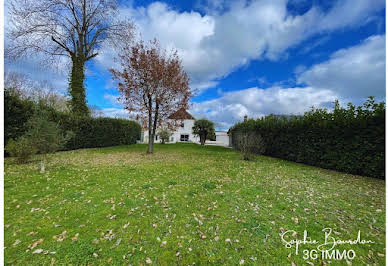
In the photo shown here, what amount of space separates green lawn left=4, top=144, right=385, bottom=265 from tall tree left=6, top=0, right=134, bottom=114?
1286cm

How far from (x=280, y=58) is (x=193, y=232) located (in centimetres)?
1277

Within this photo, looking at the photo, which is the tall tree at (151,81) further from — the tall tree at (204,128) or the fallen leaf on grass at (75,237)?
the tall tree at (204,128)

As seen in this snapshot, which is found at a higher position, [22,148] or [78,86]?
[78,86]

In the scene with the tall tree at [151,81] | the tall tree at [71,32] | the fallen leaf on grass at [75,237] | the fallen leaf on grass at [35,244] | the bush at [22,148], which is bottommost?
the fallen leaf on grass at [75,237]

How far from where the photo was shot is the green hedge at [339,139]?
575 cm

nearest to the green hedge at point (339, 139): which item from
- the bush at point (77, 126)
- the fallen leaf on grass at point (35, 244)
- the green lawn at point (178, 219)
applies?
the green lawn at point (178, 219)

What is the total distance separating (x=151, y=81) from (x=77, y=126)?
25.9ft

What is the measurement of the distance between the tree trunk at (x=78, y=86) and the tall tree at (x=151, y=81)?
6.56 metres

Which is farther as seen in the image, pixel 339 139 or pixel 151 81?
pixel 151 81

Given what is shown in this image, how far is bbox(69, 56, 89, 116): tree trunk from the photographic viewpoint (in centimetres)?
1364

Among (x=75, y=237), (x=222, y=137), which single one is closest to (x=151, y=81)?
(x=75, y=237)

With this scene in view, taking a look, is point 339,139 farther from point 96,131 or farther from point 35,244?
point 96,131

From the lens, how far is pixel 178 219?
114 inches

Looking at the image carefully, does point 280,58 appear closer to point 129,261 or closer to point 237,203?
point 237,203
